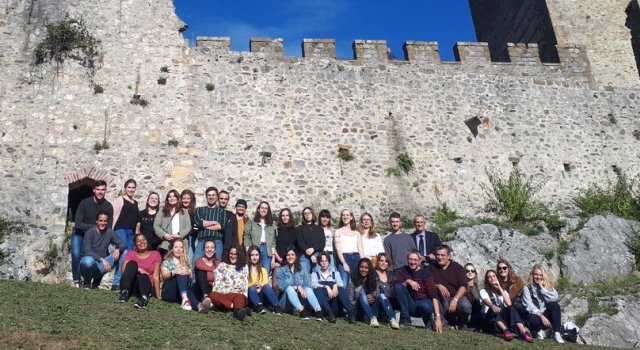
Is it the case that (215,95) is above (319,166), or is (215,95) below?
above

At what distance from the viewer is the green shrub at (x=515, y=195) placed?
15828 mm

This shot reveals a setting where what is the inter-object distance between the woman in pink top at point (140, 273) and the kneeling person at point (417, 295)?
12.2ft

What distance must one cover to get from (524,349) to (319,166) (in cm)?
838

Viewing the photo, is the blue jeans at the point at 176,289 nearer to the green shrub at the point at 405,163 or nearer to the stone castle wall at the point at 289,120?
the stone castle wall at the point at 289,120

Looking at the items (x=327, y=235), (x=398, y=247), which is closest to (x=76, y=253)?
(x=327, y=235)

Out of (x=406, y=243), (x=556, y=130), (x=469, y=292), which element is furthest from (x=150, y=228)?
(x=556, y=130)

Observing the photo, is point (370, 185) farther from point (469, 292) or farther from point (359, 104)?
point (469, 292)

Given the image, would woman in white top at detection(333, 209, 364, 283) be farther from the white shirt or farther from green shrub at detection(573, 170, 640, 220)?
green shrub at detection(573, 170, 640, 220)

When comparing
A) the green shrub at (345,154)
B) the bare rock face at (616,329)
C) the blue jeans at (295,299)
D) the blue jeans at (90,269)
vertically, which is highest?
the green shrub at (345,154)

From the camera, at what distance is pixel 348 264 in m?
10.3

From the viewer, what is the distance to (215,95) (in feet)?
52.5

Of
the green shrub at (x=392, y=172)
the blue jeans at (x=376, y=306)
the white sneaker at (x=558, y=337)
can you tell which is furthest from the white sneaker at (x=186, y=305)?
the green shrub at (x=392, y=172)

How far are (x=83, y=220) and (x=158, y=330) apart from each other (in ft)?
11.9

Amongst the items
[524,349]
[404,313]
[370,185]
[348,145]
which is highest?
[348,145]
